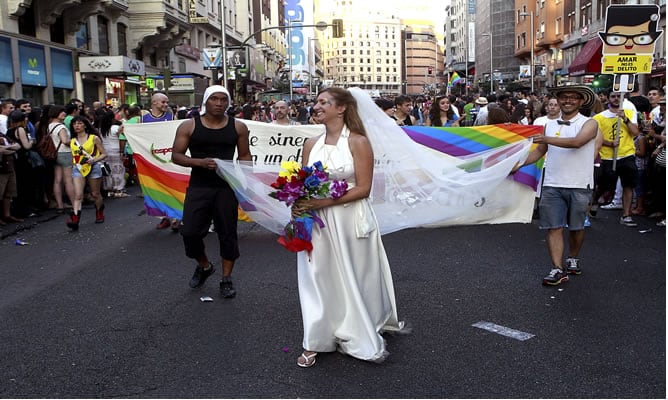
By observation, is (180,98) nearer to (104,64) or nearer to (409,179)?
(104,64)

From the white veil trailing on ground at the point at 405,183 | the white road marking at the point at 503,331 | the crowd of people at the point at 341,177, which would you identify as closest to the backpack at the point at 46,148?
the crowd of people at the point at 341,177

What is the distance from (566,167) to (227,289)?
10.7ft

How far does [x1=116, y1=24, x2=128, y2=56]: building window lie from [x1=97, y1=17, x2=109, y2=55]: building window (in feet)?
4.57

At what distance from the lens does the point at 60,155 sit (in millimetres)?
10742

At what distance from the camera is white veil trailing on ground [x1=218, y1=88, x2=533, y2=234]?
5.04 m

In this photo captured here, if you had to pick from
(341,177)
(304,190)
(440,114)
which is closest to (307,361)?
(304,190)

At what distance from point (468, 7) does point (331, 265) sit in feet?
388

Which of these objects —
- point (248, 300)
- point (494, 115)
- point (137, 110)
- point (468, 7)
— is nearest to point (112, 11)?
point (137, 110)

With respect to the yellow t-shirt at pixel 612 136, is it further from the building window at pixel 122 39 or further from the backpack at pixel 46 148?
the building window at pixel 122 39

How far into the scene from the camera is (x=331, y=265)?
4.55m

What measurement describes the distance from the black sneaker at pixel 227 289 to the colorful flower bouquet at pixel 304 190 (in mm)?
1756

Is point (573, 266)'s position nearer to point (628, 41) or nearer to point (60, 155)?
point (628, 41)

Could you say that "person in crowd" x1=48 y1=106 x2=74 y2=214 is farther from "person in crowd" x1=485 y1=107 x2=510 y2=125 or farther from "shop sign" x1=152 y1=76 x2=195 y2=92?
"shop sign" x1=152 y1=76 x2=195 y2=92

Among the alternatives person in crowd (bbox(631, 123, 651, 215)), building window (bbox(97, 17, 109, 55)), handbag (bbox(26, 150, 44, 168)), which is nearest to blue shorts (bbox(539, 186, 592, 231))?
person in crowd (bbox(631, 123, 651, 215))
